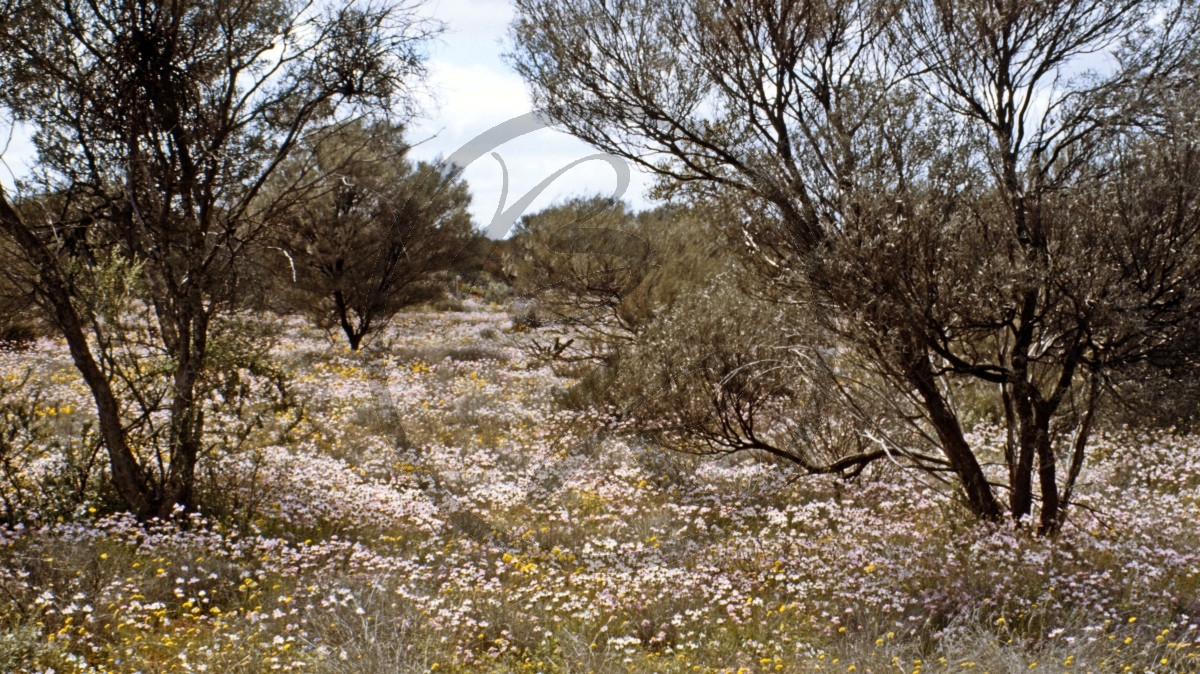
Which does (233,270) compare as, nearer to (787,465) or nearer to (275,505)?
(275,505)

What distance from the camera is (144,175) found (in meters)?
6.46

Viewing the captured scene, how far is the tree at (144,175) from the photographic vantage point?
6070 millimetres

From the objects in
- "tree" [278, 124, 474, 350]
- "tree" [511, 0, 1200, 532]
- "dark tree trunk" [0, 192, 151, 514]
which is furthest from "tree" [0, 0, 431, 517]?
"tree" [278, 124, 474, 350]

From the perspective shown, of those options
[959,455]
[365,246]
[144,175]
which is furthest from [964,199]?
[365,246]

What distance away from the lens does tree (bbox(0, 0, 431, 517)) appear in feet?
19.9

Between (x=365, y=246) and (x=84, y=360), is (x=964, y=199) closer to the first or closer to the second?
(x=84, y=360)

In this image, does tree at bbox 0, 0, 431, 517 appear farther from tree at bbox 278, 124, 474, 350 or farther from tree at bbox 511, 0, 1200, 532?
tree at bbox 278, 124, 474, 350

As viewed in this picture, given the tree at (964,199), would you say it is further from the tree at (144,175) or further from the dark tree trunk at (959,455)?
the tree at (144,175)

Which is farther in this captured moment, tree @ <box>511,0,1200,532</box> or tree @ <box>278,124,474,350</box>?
tree @ <box>278,124,474,350</box>

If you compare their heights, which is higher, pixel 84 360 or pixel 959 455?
pixel 84 360

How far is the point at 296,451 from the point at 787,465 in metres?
4.85

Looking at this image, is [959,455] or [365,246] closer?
[959,455]

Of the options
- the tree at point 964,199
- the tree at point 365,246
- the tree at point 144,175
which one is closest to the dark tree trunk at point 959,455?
the tree at point 964,199

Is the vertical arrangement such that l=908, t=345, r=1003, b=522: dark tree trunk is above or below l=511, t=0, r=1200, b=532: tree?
below
